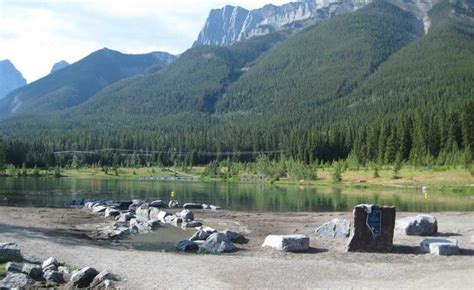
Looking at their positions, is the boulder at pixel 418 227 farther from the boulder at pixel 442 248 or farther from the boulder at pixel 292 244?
the boulder at pixel 292 244

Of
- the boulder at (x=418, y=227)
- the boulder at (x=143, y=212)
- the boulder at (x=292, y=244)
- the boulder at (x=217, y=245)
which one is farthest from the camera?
the boulder at (x=143, y=212)

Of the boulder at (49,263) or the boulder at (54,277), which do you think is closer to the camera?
the boulder at (54,277)

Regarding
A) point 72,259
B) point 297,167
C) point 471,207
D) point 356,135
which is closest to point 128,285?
point 72,259

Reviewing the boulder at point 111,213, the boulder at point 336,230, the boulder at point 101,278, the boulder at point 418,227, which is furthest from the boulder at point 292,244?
the boulder at point 111,213

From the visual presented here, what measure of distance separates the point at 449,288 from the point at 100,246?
68.9 ft

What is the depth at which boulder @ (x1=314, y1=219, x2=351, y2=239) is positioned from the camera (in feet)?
126

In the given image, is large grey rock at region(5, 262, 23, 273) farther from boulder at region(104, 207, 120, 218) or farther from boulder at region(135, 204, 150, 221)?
boulder at region(135, 204, 150, 221)

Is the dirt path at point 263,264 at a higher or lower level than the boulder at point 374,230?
lower

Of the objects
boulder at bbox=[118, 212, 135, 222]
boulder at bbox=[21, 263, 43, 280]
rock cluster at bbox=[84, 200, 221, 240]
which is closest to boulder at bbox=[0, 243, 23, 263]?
boulder at bbox=[21, 263, 43, 280]

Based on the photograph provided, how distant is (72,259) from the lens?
95.6ft

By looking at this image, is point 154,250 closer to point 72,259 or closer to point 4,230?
point 72,259

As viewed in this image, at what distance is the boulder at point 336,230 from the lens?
1516 inches

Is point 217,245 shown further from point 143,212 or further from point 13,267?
point 143,212

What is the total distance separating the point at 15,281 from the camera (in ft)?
75.4
